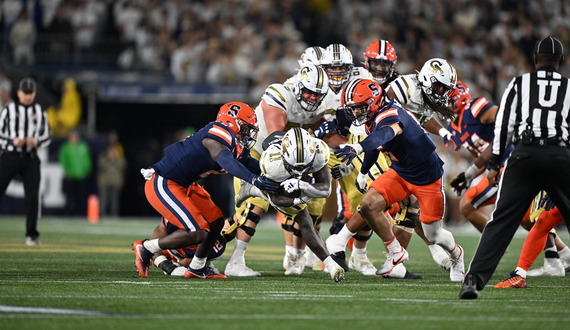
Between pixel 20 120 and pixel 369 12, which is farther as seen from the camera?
pixel 369 12

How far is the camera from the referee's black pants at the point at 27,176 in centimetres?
1198

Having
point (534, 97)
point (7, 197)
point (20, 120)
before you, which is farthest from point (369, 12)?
point (534, 97)

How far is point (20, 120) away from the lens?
12.2 m

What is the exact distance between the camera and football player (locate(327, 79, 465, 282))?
8094 mm

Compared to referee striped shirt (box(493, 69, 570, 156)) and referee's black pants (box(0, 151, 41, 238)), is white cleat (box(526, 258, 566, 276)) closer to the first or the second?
referee striped shirt (box(493, 69, 570, 156))

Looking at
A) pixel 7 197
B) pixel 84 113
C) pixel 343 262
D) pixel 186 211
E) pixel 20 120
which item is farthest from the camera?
pixel 84 113

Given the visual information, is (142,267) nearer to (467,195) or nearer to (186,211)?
(186,211)

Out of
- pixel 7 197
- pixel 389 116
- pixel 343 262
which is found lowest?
pixel 7 197

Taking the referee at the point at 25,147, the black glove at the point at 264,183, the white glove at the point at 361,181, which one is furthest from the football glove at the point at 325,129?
the referee at the point at 25,147

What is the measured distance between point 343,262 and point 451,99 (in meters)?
1.97

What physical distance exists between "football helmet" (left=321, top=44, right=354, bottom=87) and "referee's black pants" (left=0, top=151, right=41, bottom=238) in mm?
4501

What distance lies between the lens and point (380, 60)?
9562 millimetres

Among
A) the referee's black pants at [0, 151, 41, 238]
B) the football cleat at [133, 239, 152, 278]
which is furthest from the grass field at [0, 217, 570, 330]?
the referee's black pants at [0, 151, 41, 238]

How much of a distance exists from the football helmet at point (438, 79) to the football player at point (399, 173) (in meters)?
0.40
